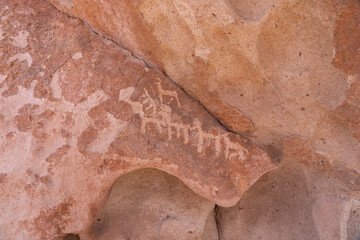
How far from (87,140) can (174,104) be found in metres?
0.38

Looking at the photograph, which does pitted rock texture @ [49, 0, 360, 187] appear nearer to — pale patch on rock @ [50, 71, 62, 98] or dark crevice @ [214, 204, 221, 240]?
pale patch on rock @ [50, 71, 62, 98]

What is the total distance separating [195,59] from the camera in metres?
1.19

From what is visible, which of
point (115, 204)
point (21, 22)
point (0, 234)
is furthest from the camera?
point (115, 204)

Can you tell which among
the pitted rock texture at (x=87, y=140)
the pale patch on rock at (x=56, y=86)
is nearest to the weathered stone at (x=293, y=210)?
the pitted rock texture at (x=87, y=140)

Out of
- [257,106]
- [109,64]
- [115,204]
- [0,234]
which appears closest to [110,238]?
[115,204]

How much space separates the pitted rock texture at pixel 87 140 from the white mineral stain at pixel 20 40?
4 centimetres

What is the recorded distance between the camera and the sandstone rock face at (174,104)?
112cm

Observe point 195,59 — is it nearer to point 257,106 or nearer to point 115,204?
point 257,106

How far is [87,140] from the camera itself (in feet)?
3.80

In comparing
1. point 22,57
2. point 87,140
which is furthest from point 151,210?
point 22,57

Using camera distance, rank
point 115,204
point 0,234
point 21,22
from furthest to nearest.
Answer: point 115,204, point 21,22, point 0,234

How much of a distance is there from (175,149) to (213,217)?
0.49 m

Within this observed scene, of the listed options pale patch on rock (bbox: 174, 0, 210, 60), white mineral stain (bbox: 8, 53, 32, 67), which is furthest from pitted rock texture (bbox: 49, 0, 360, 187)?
white mineral stain (bbox: 8, 53, 32, 67)

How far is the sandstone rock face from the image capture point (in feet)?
3.67
